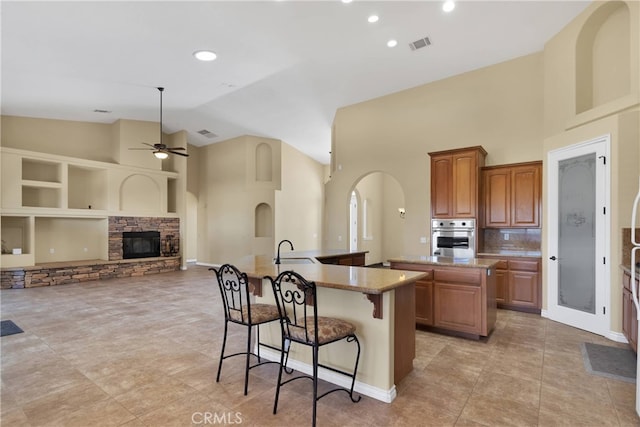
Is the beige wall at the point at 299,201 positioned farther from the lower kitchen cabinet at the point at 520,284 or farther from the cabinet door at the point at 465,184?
the lower kitchen cabinet at the point at 520,284

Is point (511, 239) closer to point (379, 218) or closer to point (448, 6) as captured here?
point (448, 6)

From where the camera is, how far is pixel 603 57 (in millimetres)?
4477

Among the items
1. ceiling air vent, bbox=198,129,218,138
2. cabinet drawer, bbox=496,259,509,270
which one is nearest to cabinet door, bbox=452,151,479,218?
cabinet drawer, bbox=496,259,509,270

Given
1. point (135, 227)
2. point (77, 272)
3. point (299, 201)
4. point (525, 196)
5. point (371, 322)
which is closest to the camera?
point (371, 322)

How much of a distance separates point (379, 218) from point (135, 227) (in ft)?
24.0

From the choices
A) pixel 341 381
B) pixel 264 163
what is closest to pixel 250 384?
pixel 341 381

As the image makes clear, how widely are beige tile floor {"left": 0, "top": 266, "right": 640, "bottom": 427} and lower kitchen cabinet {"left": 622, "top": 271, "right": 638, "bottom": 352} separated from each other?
320 mm

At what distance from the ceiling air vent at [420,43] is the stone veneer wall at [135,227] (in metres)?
8.17

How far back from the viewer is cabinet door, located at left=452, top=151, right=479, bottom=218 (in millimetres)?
5273

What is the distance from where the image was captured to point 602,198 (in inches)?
158

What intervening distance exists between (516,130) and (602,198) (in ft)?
6.10

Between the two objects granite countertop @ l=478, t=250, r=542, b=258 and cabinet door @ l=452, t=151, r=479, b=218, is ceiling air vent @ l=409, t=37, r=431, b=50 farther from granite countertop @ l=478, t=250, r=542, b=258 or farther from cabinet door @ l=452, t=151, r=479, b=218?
granite countertop @ l=478, t=250, r=542, b=258

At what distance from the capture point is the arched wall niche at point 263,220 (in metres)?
10.5

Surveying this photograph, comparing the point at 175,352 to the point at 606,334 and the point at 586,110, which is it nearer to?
the point at 606,334
